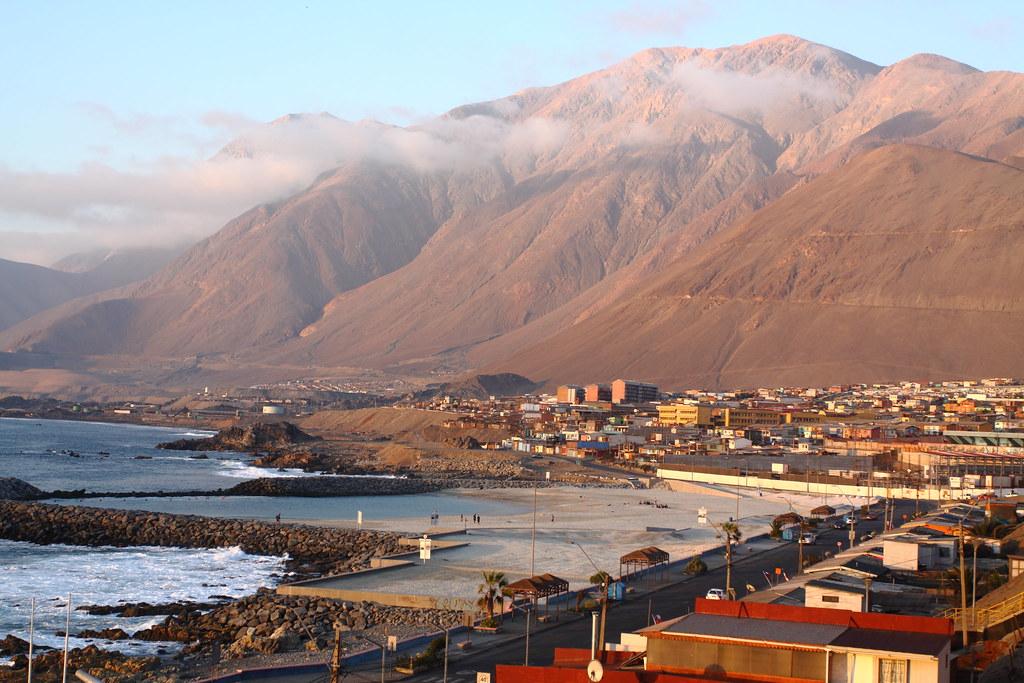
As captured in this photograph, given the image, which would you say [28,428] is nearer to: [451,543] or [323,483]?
[323,483]

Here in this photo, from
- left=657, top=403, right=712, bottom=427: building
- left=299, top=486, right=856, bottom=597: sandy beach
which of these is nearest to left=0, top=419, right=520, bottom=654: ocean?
left=299, top=486, right=856, bottom=597: sandy beach

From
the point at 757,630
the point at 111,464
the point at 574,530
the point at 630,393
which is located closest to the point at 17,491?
the point at 111,464

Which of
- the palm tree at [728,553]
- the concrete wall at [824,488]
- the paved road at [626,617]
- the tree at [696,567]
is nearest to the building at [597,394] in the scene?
the concrete wall at [824,488]

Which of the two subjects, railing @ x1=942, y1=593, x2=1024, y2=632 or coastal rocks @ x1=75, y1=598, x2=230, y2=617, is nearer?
railing @ x1=942, y1=593, x2=1024, y2=632

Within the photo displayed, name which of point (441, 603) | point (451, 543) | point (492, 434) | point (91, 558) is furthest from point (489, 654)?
point (492, 434)

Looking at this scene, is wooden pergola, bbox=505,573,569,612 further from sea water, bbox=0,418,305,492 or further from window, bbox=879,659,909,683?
sea water, bbox=0,418,305,492

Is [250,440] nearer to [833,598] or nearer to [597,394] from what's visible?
[597,394]

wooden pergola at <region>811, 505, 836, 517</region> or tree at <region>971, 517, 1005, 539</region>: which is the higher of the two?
tree at <region>971, 517, 1005, 539</region>

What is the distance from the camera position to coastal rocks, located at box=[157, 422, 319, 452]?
469 feet

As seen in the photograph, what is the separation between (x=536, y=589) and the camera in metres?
37.9

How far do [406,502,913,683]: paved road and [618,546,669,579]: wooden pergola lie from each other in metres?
1.80

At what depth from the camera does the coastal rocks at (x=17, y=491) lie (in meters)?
77.2

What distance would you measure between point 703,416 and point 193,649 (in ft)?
353

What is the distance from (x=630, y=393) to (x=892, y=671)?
155016 mm
